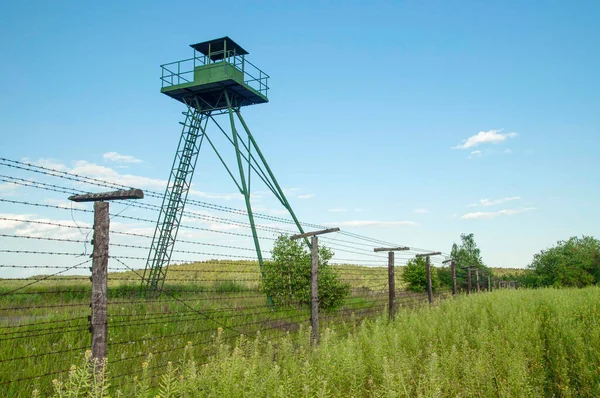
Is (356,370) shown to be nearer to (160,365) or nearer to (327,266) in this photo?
(160,365)

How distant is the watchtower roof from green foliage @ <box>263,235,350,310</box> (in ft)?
27.7

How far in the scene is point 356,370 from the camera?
486 centimetres

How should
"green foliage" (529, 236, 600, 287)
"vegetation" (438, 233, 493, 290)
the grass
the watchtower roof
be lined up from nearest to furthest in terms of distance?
the grass < the watchtower roof < "green foliage" (529, 236, 600, 287) < "vegetation" (438, 233, 493, 290)

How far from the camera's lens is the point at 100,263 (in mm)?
5113

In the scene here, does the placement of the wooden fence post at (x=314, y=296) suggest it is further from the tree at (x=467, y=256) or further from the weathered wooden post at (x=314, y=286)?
the tree at (x=467, y=256)

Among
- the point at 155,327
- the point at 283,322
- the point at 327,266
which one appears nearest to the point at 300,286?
the point at 327,266

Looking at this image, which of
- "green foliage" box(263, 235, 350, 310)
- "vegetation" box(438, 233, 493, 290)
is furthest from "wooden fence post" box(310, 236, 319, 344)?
"vegetation" box(438, 233, 493, 290)

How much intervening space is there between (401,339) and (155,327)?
6024 millimetres

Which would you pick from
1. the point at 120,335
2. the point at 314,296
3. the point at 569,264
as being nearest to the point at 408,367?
the point at 314,296

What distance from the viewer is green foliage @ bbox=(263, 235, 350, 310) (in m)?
15.5

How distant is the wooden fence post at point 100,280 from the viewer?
196 inches

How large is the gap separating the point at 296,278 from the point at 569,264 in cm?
2342

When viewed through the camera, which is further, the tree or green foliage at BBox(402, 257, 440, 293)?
the tree

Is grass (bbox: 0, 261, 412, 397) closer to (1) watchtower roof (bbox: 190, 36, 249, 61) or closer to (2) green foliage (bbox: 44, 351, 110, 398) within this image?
(2) green foliage (bbox: 44, 351, 110, 398)
